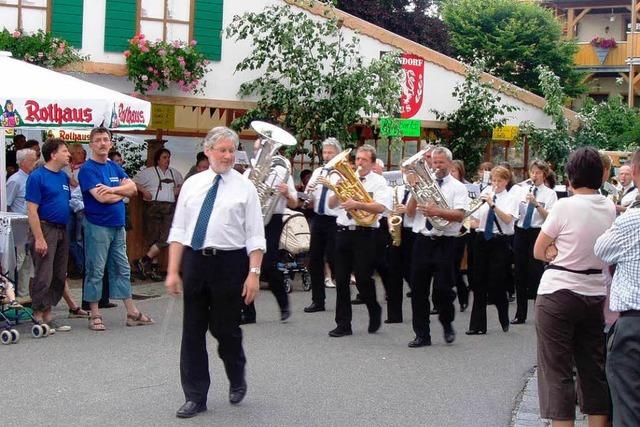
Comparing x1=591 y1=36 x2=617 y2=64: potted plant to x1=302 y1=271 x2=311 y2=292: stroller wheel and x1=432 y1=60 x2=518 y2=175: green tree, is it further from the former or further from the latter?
x1=302 y1=271 x2=311 y2=292: stroller wheel

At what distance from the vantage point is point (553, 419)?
21.7ft

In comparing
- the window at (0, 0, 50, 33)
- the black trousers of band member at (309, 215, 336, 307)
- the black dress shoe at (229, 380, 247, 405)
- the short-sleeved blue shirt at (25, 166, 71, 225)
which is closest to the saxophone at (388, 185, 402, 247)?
the black trousers of band member at (309, 215, 336, 307)

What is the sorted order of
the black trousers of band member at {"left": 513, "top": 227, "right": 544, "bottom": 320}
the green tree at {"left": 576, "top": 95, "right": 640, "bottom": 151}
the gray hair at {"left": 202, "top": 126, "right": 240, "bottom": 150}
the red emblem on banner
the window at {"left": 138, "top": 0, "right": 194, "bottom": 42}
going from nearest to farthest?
the gray hair at {"left": 202, "top": 126, "right": 240, "bottom": 150} < the black trousers of band member at {"left": 513, "top": 227, "right": 544, "bottom": 320} < the window at {"left": 138, "top": 0, "right": 194, "bottom": 42} < the red emblem on banner < the green tree at {"left": 576, "top": 95, "right": 640, "bottom": 151}

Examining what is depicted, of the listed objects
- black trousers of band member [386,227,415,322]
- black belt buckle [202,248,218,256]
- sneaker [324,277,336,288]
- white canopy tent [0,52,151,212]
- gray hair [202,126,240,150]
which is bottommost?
sneaker [324,277,336,288]

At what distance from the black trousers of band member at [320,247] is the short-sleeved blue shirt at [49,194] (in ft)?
9.39

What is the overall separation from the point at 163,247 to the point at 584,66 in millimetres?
33986

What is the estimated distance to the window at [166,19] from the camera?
16297mm

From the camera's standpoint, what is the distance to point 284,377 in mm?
8750

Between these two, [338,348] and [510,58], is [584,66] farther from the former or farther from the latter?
[338,348]

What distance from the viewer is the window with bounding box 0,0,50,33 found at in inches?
605

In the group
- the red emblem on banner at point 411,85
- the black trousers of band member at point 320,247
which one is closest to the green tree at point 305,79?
the red emblem on banner at point 411,85

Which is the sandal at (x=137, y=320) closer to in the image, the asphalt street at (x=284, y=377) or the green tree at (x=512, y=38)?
the asphalt street at (x=284, y=377)

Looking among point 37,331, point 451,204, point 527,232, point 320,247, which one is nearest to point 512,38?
point 527,232

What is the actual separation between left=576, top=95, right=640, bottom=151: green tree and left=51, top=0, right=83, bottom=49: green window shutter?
34.9 feet
